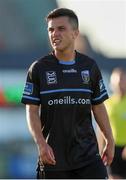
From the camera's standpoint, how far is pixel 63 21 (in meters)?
9.41

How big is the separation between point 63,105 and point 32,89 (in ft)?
0.99

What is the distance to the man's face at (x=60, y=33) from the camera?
9336 millimetres

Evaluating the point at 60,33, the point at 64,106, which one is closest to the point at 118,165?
the point at 64,106

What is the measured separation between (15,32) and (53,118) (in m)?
17.5

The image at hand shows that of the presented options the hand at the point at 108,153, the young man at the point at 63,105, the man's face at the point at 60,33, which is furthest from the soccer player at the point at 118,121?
the man's face at the point at 60,33

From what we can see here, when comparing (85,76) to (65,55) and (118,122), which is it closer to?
(65,55)

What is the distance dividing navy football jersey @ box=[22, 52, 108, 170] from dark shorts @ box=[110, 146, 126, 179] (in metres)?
3.95

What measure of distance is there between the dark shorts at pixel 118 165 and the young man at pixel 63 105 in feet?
12.8

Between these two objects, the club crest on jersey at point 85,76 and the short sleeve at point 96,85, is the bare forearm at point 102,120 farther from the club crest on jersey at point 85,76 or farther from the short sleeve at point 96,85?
the club crest on jersey at point 85,76

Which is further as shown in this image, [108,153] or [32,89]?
[108,153]

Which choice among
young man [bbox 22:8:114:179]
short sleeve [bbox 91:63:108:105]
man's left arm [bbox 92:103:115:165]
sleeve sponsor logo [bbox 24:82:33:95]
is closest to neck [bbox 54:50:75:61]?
young man [bbox 22:8:114:179]

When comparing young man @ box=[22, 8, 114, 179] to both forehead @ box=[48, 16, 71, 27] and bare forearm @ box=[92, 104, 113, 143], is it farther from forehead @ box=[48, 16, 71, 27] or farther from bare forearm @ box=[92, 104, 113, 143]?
bare forearm @ box=[92, 104, 113, 143]

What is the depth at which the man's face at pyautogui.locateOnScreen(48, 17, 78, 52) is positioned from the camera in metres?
9.34

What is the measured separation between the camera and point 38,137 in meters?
9.14
